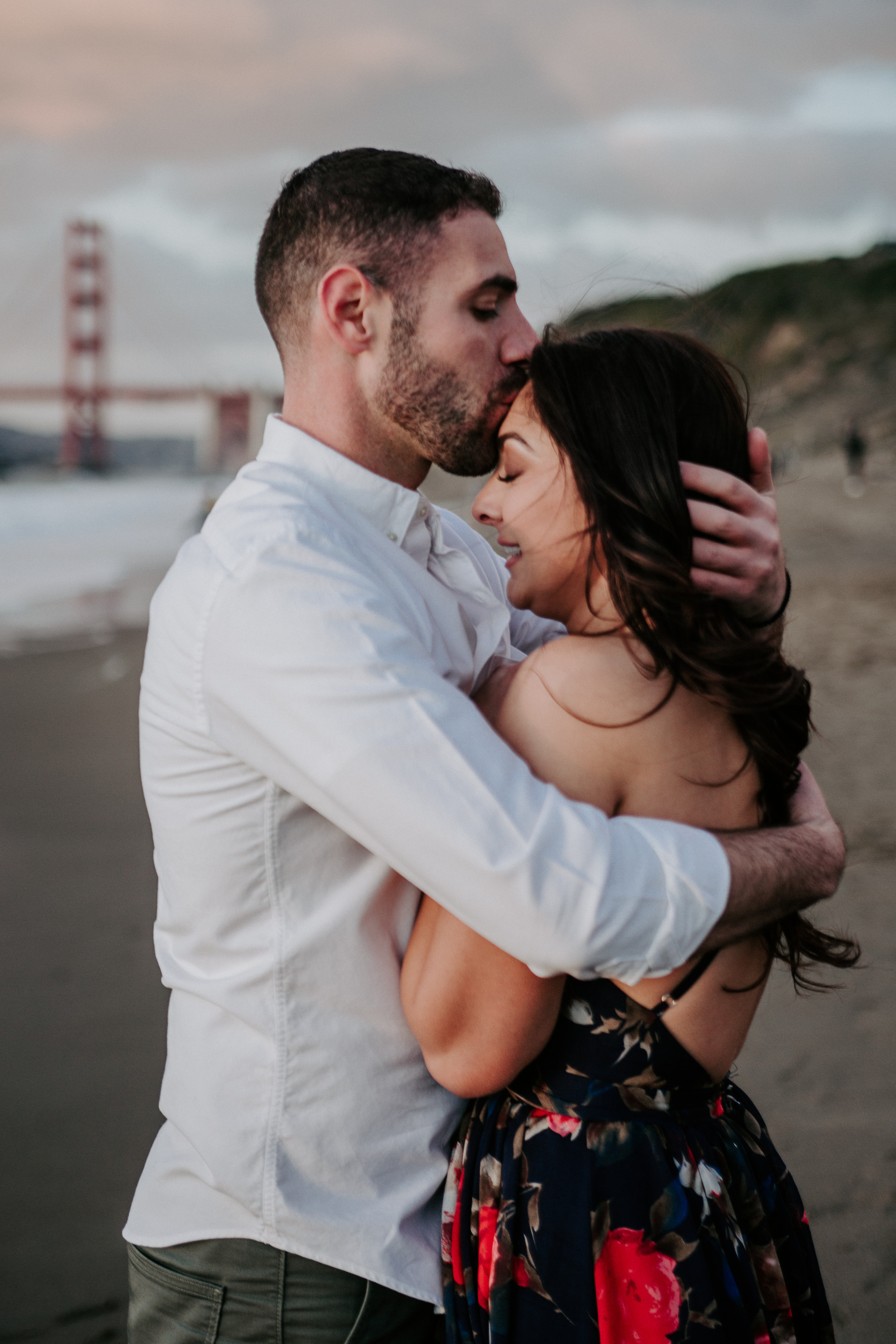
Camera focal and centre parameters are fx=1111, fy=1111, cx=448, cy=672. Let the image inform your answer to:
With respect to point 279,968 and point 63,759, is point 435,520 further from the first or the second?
point 63,759

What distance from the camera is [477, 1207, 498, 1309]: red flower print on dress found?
3.71 feet

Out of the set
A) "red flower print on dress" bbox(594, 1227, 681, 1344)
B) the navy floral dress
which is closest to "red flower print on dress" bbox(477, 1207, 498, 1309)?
the navy floral dress

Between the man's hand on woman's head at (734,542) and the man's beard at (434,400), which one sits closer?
the man's hand on woman's head at (734,542)

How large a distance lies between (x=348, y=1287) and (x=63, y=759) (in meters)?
4.75

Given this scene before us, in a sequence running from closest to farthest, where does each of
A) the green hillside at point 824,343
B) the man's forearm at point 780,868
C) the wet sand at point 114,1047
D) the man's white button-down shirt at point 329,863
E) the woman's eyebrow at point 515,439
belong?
the man's white button-down shirt at point 329,863 < the man's forearm at point 780,868 < the woman's eyebrow at point 515,439 < the wet sand at point 114,1047 < the green hillside at point 824,343

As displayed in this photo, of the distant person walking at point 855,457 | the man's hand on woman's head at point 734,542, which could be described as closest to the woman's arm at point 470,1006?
the man's hand on woman's head at point 734,542

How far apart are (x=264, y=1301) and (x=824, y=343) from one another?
40224mm

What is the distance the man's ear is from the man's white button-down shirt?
141 millimetres

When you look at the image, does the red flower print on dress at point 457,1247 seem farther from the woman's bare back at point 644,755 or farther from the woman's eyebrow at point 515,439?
the woman's eyebrow at point 515,439

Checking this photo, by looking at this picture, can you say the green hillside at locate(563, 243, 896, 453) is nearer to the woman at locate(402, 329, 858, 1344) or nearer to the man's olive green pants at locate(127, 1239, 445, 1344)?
the woman at locate(402, 329, 858, 1344)

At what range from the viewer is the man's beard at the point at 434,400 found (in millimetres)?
1323

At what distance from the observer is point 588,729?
1.09 metres

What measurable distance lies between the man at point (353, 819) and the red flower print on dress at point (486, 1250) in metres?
0.06

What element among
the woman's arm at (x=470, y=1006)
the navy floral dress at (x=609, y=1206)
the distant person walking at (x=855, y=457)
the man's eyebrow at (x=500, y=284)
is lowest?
the distant person walking at (x=855, y=457)
